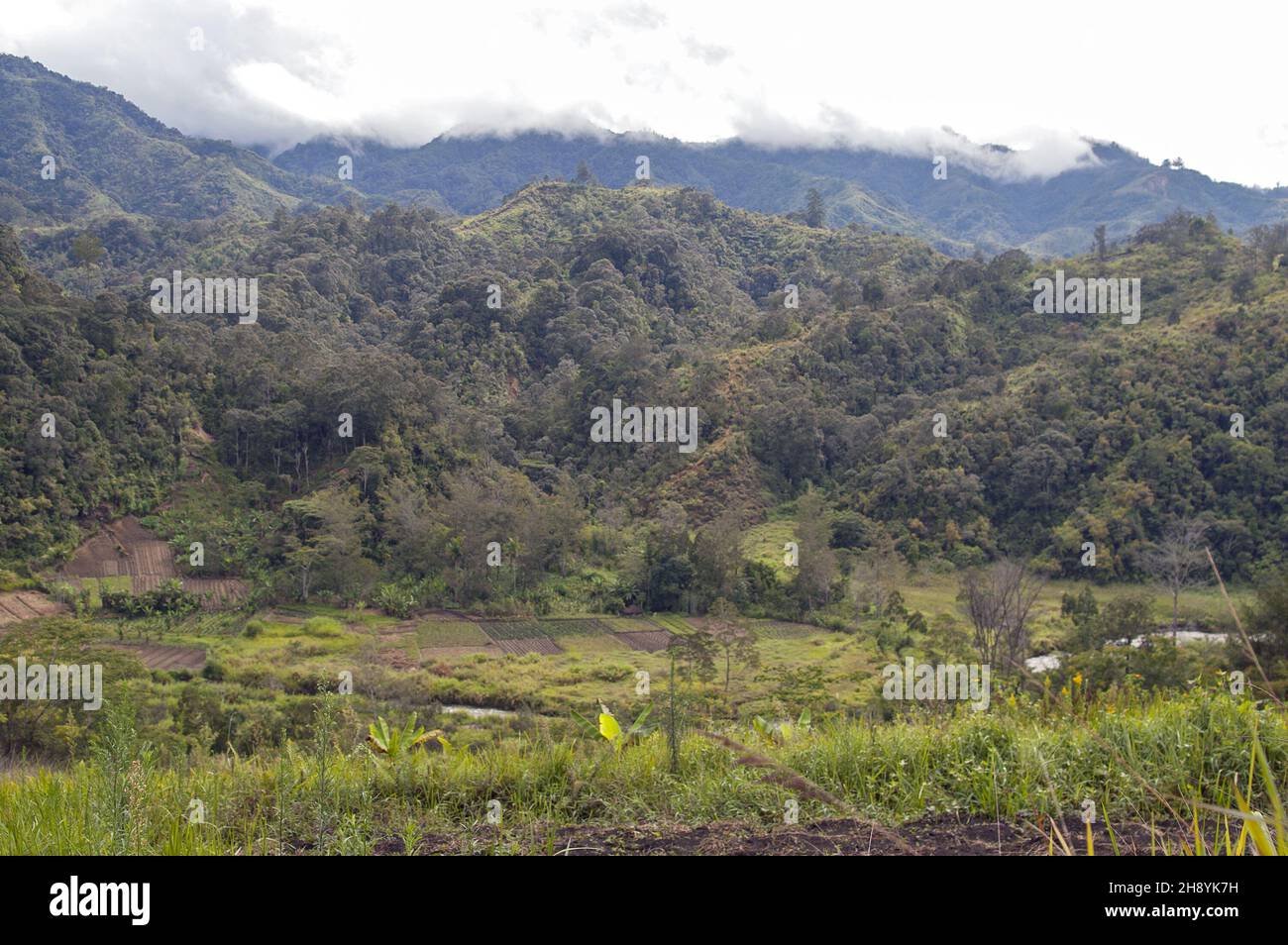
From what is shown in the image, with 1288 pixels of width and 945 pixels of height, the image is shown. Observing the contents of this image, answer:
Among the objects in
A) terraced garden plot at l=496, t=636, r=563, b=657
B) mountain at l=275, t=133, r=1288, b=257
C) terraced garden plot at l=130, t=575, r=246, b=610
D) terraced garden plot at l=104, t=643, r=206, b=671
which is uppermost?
mountain at l=275, t=133, r=1288, b=257

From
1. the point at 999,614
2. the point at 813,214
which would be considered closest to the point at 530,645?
the point at 999,614

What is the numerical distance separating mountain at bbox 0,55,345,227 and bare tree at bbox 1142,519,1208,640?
88.4m

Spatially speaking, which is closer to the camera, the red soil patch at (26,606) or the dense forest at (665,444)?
the red soil patch at (26,606)

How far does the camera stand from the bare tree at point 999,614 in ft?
56.5

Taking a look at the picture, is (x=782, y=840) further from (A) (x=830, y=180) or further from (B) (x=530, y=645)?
(A) (x=830, y=180)

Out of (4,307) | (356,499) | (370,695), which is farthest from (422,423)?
(370,695)

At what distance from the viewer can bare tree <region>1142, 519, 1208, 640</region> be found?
81.3ft

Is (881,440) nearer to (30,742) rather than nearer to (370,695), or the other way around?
(370,695)

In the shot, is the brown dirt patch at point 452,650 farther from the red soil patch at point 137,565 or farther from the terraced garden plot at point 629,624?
the red soil patch at point 137,565

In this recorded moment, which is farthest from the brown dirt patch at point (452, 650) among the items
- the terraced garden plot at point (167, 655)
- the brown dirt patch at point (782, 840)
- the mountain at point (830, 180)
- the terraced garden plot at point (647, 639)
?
the mountain at point (830, 180)

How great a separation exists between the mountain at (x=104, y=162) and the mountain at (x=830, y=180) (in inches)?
1616

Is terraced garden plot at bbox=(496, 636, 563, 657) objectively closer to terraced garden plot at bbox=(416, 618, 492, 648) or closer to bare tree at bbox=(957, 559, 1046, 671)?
terraced garden plot at bbox=(416, 618, 492, 648)

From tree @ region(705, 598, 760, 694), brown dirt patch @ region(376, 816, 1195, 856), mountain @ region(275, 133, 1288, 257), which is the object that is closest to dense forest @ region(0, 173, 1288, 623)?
tree @ region(705, 598, 760, 694)

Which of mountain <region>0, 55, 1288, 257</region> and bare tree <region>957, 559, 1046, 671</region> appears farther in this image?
mountain <region>0, 55, 1288, 257</region>
